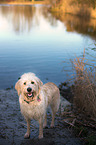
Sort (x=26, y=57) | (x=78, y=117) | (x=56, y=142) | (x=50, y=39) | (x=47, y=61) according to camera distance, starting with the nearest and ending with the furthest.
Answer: (x=56, y=142) < (x=78, y=117) < (x=47, y=61) < (x=26, y=57) < (x=50, y=39)

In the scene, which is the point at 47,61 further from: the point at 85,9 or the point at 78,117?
the point at 85,9

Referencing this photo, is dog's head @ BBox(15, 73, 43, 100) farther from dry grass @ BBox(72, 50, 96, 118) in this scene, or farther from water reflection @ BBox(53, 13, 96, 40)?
water reflection @ BBox(53, 13, 96, 40)

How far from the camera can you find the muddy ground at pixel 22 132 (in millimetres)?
4508

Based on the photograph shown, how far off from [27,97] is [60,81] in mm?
6061

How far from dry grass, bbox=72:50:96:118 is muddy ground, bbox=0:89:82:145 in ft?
3.51

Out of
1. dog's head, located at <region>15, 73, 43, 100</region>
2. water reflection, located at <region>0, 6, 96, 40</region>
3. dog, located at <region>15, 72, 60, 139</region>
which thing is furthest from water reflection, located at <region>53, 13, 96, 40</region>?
dog's head, located at <region>15, 73, 43, 100</region>

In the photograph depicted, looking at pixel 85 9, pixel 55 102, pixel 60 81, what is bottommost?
pixel 60 81

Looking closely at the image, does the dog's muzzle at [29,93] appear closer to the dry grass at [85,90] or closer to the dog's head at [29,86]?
the dog's head at [29,86]

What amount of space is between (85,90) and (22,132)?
273 centimetres

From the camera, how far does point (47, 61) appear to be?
1346cm

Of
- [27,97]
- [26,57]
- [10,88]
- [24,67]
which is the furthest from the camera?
[26,57]

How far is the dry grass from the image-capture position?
20.3ft

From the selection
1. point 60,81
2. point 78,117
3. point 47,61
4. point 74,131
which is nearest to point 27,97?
point 74,131

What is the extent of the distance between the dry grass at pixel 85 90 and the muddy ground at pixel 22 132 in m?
1.07
